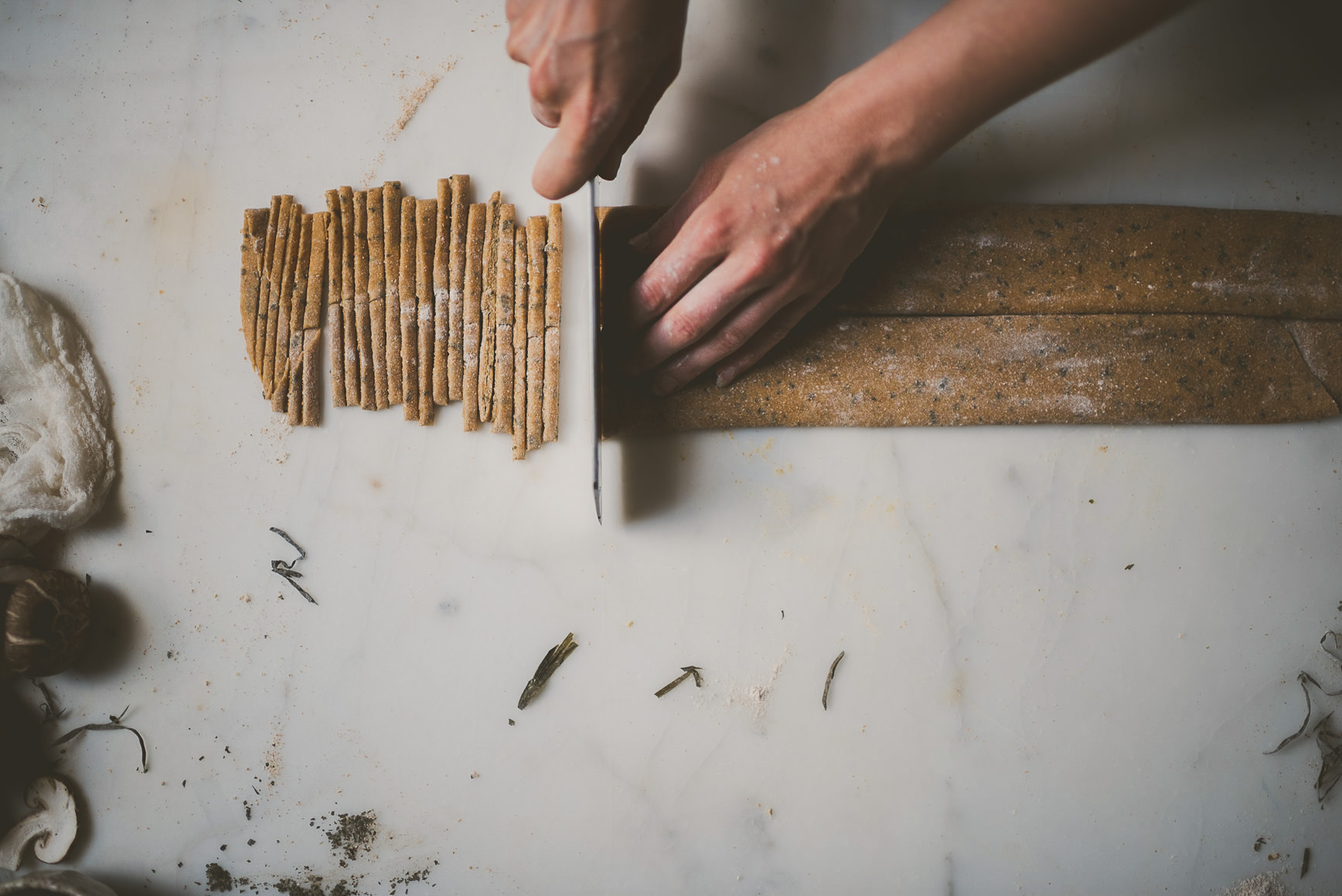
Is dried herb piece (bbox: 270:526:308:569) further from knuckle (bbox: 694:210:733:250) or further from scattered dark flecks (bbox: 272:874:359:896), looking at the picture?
knuckle (bbox: 694:210:733:250)

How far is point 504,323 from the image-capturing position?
133 cm

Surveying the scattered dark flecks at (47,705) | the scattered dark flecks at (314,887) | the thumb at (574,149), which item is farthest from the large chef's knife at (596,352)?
the scattered dark flecks at (47,705)

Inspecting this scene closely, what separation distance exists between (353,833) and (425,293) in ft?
3.45

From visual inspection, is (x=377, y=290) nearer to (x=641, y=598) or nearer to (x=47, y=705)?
(x=641, y=598)

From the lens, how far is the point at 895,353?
4.42 feet

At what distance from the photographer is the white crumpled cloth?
1.33 meters

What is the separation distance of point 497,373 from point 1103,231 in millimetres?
1192

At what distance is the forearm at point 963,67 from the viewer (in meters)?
0.96

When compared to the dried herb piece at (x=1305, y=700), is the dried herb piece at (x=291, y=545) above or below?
above

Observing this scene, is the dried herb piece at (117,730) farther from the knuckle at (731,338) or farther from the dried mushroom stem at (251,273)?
the knuckle at (731,338)

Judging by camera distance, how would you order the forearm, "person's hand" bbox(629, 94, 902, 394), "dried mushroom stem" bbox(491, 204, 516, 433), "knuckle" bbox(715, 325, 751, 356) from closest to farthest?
the forearm → "person's hand" bbox(629, 94, 902, 394) → "knuckle" bbox(715, 325, 751, 356) → "dried mushroom stem" bbox(491, 204, 516, 433)

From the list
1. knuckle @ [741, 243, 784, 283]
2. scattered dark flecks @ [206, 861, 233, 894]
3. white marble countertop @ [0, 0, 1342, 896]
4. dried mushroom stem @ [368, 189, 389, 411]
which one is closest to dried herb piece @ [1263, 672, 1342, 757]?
white marble countertop @ [0, 0, 1342, 896]

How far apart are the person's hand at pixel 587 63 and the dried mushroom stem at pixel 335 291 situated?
1.65 feet

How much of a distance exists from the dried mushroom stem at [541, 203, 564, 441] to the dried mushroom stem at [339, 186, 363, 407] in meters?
0.36
